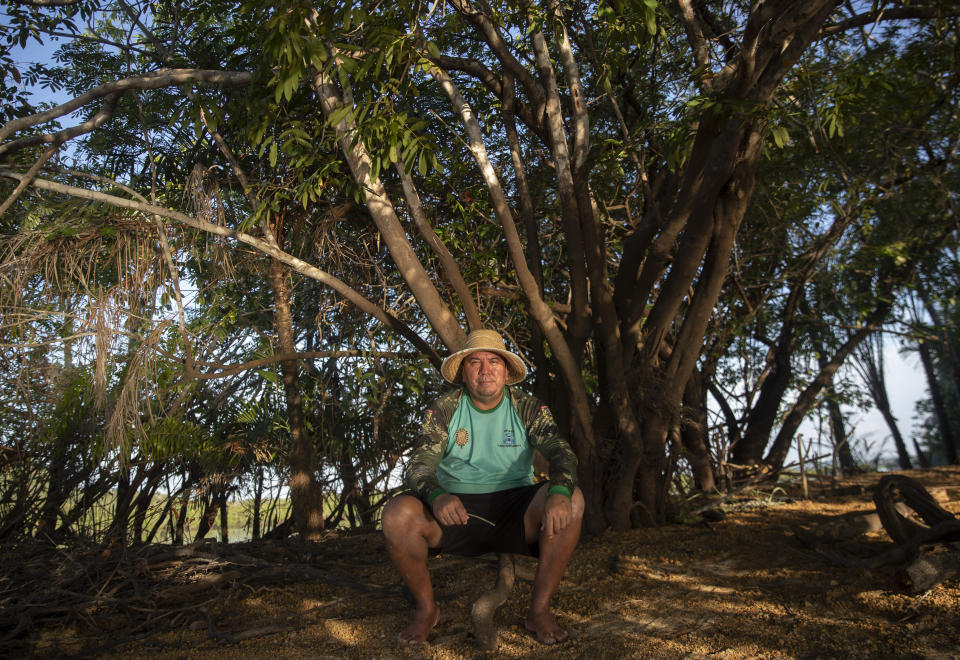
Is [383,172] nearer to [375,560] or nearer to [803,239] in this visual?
[375,560]

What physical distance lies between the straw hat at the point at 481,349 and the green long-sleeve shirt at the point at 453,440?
0.45ft

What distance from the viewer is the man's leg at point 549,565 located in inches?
114

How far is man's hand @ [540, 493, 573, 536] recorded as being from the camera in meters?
2.80

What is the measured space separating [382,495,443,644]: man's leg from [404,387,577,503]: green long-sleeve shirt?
10 centimetres

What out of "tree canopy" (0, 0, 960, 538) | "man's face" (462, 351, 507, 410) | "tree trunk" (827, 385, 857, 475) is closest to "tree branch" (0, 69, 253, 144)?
"tree canopy" (0, 0, 960, 538)

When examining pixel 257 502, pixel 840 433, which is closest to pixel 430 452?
pixel 257 502

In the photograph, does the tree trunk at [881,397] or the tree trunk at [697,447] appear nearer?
the tree trunk at [697,447]

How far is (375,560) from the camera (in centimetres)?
464

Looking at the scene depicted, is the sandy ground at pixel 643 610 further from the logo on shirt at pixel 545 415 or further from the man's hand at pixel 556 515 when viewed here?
the logo on shirt at pixel 545 415

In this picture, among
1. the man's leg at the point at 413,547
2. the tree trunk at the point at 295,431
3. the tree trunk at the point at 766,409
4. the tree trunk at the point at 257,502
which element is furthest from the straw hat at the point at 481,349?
the tree trunk at the point at 766,409

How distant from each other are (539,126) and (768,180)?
2361mm

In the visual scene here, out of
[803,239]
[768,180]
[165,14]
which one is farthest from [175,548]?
[803,239]

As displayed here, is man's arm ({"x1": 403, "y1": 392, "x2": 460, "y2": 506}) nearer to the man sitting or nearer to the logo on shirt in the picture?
the man sitting

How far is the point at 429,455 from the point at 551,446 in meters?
0.55
